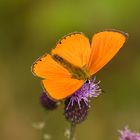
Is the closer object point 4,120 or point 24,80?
point 4,120

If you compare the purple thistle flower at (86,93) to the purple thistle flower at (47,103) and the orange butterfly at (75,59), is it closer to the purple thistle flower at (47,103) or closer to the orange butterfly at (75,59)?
the orange butterfly at (75,59)

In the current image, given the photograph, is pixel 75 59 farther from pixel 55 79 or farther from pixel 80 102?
pixel 55 79

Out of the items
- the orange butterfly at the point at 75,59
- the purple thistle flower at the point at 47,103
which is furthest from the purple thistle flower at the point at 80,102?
the purple thistle flower at the point at 47,103

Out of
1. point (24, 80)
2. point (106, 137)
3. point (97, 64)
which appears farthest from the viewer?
point (24, 80)

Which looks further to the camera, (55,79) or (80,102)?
(80,102)

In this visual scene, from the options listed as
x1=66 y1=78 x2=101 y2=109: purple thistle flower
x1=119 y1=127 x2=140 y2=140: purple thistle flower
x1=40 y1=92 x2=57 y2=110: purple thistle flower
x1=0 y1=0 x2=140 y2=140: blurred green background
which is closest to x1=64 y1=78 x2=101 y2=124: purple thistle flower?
x1=66 y1=78 x2=101 y2=109: purple thistle flower

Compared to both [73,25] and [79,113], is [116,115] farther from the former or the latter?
[79,113]

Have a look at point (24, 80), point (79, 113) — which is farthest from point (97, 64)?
point (24, 80)

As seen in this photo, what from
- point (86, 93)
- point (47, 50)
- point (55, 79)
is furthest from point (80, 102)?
point (47, 50)
